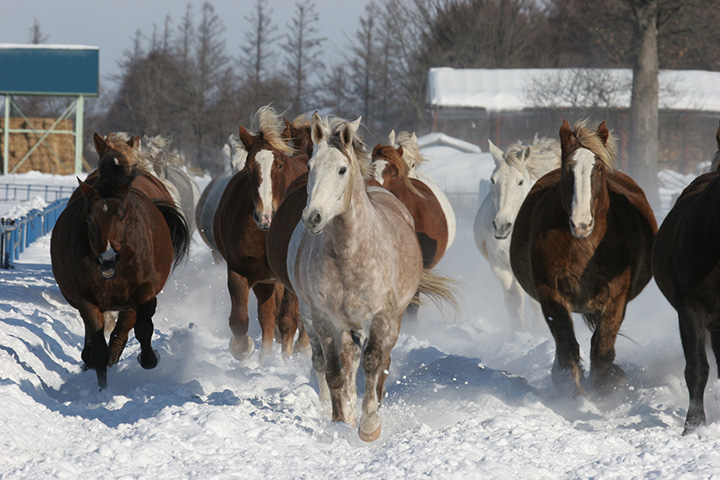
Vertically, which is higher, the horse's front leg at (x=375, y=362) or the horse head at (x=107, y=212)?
the horse head at (x=107, y=212)

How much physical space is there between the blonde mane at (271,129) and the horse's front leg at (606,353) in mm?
2933

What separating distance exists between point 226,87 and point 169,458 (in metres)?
50.5

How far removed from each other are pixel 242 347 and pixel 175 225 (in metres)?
1.20

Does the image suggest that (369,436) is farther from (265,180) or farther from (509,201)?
(509,201)

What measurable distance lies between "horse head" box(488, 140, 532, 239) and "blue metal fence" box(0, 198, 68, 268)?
6.54m

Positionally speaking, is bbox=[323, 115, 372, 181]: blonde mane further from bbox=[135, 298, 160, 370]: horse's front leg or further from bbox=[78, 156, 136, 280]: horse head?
bbox=[135, 298, 160, 370]: horse's front leg

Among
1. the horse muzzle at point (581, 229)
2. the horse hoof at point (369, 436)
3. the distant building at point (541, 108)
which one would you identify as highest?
the distant building at point (541, 108)

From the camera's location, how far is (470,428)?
5.07m

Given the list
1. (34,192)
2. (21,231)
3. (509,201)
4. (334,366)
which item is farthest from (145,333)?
(34,192)

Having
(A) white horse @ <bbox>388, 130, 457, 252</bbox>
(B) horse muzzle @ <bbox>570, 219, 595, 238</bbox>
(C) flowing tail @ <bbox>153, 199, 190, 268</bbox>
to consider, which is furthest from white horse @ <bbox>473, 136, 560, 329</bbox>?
(B) horse muzzle @ <bbox>570, 219, 595, 238</bbox>

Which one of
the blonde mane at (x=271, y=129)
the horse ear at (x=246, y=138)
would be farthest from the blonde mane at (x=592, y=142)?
the horse ear at (x=246, y=138)

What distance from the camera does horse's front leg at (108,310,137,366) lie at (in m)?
6.82

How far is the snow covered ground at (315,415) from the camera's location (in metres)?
4.39

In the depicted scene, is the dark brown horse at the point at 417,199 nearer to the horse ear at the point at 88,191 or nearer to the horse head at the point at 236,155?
the horse head at the point at 236,155
